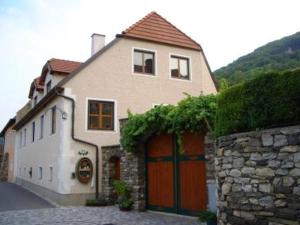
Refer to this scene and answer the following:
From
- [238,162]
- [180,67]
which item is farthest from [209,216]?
[180,67]

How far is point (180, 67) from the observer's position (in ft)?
62.8

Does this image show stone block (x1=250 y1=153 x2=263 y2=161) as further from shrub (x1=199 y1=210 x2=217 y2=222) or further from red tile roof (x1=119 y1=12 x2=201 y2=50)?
red tile roof (x1=119 y1=12 x2=201 y2=50)

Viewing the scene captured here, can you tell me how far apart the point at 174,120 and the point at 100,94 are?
Result: 626cm

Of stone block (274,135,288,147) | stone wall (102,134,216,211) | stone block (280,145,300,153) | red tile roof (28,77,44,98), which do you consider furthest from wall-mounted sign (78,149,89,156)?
stone block (280,145,300,153)

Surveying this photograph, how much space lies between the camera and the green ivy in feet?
33.3

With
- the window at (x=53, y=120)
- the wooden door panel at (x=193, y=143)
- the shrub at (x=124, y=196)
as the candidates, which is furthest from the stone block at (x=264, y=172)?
the window at (x=53, y=120)

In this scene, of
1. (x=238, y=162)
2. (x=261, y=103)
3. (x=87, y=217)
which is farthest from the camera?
(x=87, y=217)

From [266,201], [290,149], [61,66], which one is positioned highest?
[61,66]

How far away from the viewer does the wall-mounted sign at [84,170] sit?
1521cm

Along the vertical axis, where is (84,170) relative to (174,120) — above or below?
below

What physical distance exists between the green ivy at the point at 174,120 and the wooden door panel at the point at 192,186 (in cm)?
114

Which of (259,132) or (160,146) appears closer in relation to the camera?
(259,132)

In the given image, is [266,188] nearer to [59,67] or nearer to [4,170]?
[59,67]

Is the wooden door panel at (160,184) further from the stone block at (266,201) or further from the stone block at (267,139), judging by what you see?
the stone block at (267,139)
